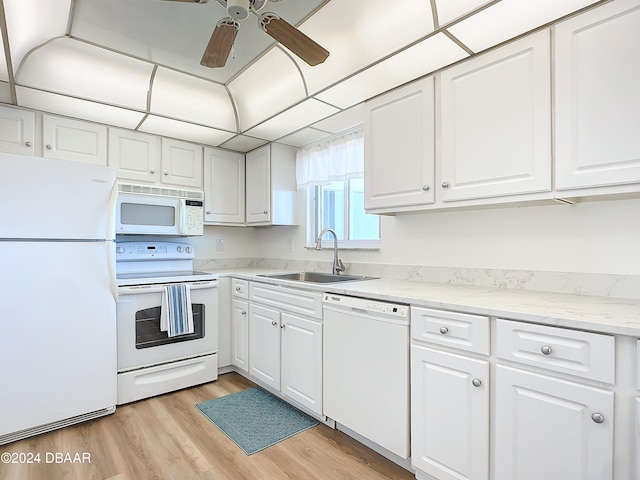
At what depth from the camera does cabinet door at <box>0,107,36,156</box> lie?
7.66 ft

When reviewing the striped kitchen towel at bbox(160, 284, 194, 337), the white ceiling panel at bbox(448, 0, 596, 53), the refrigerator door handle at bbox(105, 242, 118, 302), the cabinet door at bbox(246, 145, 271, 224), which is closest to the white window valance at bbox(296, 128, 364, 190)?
the cabinet door at bbox(246, 145, 271, 224)

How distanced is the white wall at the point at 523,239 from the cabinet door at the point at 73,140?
89.6 inches

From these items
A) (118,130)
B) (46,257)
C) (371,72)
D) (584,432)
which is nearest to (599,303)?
(584,432)

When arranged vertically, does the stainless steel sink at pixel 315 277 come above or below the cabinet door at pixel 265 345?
above

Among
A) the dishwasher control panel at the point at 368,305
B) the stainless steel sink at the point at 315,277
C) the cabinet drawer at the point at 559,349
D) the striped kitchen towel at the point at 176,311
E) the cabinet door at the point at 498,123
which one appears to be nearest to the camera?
the cabinet drawer at the point at 559,349

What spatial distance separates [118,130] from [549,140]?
298 cm

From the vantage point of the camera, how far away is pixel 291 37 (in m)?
1.53

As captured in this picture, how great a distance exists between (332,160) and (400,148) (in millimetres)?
985

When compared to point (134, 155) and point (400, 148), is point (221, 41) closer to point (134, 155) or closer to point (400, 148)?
point (400, 148)

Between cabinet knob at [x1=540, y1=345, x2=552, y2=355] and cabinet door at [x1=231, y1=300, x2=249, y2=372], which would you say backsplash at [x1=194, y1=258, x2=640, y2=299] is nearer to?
cabinet knob at [x1=540, y1=345, x2=552, y2=355]

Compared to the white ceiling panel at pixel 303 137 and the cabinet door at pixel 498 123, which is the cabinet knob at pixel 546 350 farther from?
the white ceiling panel at pixel 303 137

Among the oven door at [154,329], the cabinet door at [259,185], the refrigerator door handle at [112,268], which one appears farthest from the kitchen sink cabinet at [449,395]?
the cabinet door at [259,185]

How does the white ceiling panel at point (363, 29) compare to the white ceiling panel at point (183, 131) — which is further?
the white ceiling panel at point (183, 131)

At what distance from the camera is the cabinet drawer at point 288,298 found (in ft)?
7.06
